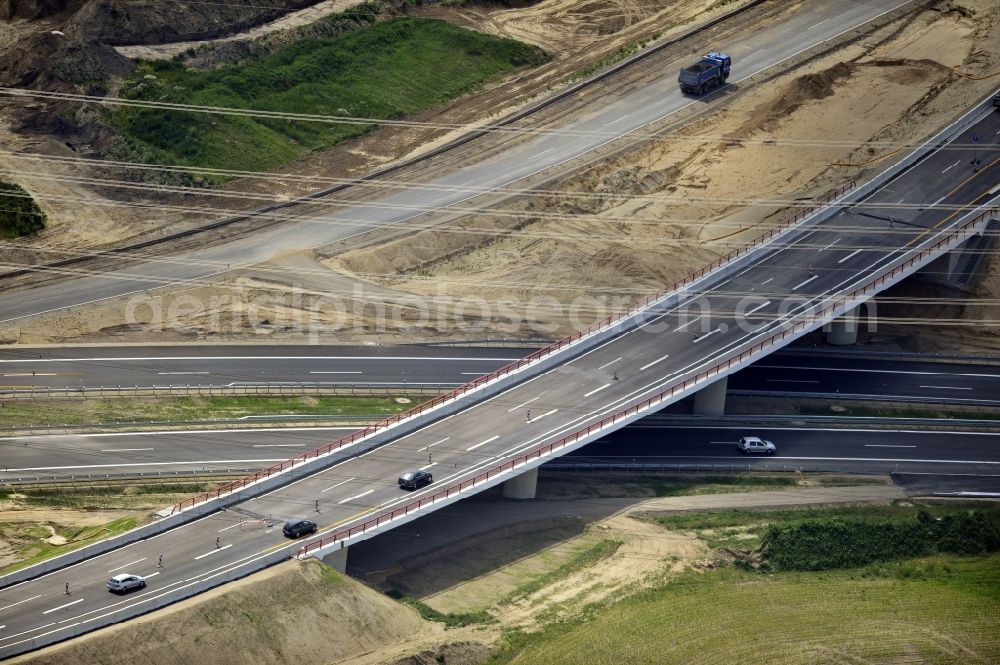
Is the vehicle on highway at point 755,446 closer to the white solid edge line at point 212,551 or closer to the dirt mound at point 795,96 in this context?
the white solid edge line at point 212,551

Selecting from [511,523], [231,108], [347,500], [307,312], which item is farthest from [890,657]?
[231,108]

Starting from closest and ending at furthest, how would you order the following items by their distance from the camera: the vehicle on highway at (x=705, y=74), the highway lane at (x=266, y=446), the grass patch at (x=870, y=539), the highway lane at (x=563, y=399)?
1. the highway lane at (x=563, y=399)
2. the grass patch at (x=870, y=539)
3. the highway lane at (x=266, y=446)
4. the vehicle on highway at (x=705, y=74)

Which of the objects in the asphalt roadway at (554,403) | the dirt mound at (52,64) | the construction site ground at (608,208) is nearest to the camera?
the asphalt roadway at (554,403)

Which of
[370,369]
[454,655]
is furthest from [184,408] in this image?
[454,655]

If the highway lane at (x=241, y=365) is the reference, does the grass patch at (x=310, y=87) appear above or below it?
above

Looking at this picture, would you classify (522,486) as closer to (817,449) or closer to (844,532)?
(844,532)

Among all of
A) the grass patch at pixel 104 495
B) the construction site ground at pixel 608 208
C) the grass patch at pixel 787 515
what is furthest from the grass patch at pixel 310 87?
the grass patch at pixel 787 515

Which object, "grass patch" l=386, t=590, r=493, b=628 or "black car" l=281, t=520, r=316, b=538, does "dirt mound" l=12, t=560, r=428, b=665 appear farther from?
"black car" l=281, t=520, r=316, b=538

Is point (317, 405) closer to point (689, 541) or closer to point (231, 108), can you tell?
point (689, 541)
